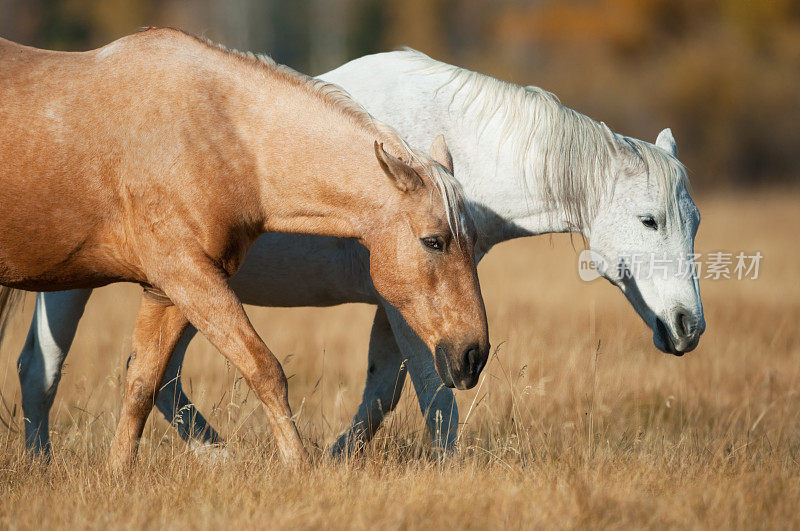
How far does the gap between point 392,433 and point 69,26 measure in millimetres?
30615

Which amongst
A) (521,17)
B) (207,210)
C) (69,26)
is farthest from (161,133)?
(521,17)

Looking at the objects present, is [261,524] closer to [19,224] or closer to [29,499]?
[29,499]

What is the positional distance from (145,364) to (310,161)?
4.03 ft

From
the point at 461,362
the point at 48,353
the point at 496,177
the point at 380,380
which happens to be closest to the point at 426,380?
the point at 380,380

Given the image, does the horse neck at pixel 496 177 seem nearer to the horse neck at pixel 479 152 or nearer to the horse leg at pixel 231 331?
the horse neck at pixel 479 152

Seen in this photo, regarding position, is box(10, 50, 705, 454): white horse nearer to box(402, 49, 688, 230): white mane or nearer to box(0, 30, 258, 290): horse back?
box(402, 49, 688, 230): white mane

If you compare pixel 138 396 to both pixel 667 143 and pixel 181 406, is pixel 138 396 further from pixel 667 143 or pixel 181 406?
pixel 667 143

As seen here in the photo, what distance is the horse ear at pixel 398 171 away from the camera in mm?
3461

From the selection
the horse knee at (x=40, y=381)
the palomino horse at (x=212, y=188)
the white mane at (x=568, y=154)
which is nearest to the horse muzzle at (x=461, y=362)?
the palomino horse at (x=212, y=188)

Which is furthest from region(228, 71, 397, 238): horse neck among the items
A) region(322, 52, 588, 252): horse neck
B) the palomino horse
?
region(322, 52, 588, 252): horse neck

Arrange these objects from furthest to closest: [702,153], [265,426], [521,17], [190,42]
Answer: [521,17], [702,153], [265,426], [190,42]

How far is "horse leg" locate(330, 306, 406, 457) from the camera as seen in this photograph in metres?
4.98

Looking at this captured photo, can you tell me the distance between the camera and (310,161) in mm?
3705

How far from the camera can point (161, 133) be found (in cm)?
362
